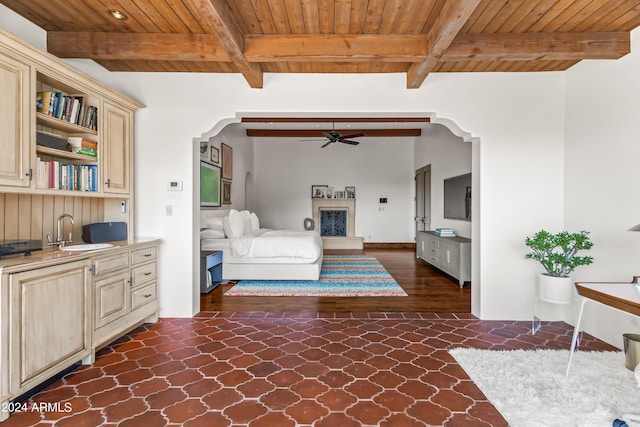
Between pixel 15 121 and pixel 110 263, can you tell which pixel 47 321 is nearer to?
pixel 110 263

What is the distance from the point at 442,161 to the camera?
271 inches

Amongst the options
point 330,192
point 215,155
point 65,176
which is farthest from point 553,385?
point 330,192

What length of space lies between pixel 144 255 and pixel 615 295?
3.63 meters

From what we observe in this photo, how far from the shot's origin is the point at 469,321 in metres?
3.35

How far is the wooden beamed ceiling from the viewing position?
2352 millimetres

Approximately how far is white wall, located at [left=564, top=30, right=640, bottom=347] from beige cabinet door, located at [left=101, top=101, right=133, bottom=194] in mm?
4403

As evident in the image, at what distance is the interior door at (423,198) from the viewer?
25.2 feet

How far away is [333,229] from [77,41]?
7141 mm

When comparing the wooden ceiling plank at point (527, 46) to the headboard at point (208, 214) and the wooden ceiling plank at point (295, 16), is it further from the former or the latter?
the headboard at point (208, 214)

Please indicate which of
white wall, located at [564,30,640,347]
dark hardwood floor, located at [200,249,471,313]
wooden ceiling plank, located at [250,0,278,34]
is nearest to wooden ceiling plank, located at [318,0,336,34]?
wooden ceiling plank, located at [250,0,278,34]

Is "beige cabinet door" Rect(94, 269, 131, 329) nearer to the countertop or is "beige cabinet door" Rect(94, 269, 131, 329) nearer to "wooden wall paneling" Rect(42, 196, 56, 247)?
the countertop

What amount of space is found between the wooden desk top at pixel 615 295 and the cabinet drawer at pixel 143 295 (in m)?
3.53

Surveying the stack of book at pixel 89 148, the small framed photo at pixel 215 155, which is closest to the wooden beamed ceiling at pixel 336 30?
the stack of book at pixel 89 148

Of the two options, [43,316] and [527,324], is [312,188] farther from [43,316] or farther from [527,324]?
[43,316]
